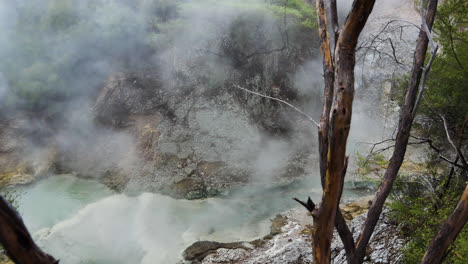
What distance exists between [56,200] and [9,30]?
6.29m

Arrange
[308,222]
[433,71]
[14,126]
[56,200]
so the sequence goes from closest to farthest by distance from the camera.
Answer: [433,71], [308,222], [56,200], [14,126]

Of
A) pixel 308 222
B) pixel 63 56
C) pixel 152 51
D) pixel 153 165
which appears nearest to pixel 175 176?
pixel 153 165

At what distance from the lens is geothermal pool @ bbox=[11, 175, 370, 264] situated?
665 cm

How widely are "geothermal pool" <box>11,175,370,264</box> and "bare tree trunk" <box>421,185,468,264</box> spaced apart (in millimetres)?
4654

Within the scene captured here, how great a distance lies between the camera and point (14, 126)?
31.5 ft

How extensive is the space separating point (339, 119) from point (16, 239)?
1.97 m

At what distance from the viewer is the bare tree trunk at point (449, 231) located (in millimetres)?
2404

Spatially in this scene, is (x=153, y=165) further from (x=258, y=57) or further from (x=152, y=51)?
(x=258, y=57)

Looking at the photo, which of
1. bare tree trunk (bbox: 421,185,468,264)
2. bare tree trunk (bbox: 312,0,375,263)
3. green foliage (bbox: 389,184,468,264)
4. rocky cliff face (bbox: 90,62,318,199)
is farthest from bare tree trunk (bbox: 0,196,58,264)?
rocky cliff face (bbox: 90,62,318,199)

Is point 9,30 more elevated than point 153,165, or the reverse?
point 9,30

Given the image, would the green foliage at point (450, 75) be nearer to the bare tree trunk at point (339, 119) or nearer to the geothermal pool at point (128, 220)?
the bare tree trunk at point (339, 119)

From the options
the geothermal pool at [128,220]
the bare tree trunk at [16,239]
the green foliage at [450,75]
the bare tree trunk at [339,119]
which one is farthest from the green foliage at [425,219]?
the bare tree trunk at [16,239]

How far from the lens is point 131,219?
743cm

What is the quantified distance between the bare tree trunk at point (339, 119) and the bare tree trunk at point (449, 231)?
2.85 ft
